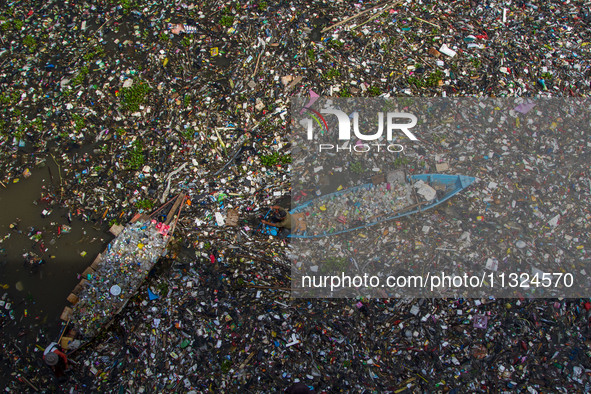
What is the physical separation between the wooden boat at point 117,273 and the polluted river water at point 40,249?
27cm

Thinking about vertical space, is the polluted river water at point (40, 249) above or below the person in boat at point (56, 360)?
above

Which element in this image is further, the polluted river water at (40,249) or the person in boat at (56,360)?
the polluted river water at (40,249)

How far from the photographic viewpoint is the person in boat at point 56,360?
486 centimetres

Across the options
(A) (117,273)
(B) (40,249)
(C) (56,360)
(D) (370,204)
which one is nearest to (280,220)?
(D) (370,204)

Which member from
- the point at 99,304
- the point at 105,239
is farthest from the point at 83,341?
the point at 105,239

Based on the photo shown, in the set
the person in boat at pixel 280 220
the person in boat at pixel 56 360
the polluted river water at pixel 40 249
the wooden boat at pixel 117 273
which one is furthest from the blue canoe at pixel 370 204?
the person in boat at pixel 56 360

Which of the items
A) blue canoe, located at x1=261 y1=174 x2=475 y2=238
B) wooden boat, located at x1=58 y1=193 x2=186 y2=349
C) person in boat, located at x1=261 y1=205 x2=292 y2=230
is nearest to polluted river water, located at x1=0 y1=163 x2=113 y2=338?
wooden boat, located at x1=58 y1=193 x2=186 y2=349

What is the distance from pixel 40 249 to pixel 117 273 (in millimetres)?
1417

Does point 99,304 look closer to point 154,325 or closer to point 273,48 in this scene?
point 154,325

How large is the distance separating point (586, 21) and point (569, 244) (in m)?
4.23

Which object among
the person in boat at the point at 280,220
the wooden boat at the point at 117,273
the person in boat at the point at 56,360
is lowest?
the person in boat at the point at 56,360

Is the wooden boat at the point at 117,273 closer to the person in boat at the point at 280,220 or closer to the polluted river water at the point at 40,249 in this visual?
the polluted river water at the point at 40,249

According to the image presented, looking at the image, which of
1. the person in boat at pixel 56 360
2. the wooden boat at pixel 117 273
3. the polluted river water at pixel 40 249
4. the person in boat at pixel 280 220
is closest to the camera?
the person in boat at pixel 56 360

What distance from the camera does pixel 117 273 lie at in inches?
210
